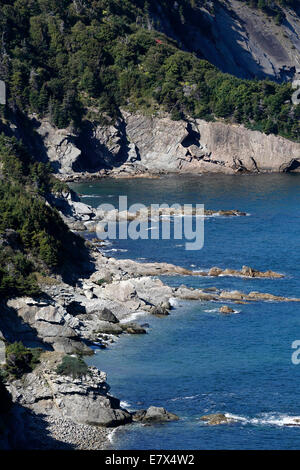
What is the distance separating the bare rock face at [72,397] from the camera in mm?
56094

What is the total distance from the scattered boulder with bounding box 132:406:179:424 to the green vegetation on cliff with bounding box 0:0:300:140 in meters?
114

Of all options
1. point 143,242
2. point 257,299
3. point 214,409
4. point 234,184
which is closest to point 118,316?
point 257,299

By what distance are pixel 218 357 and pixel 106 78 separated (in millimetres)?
117869

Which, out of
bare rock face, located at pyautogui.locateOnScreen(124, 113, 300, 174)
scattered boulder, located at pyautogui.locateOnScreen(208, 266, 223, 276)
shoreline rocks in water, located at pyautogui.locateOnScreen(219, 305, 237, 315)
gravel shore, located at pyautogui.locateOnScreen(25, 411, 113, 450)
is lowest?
gravel shore, located at pyautogui.locateOnScreen(25, 411, 113, 450)

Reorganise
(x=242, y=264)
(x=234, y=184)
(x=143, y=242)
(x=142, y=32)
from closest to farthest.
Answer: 1. (x=242, y=264)
2. (x=143, y=242)
3. (x=234, y=184)
4. (x=142, y=32)

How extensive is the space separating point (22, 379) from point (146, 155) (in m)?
116

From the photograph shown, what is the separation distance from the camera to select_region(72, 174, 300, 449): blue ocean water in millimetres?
55344

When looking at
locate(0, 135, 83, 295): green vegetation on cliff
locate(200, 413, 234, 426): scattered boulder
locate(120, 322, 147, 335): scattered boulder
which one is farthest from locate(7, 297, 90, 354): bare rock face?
locate(200, 413, 234, 426): scattered boulder

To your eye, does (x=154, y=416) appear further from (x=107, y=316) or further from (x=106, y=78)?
(x=106, y=78)

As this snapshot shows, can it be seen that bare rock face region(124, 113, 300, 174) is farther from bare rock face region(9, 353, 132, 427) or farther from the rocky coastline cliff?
bare rock face region(9, 353, 132, 427)

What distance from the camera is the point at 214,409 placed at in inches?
2318

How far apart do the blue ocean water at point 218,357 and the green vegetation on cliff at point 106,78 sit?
61452 millimetres

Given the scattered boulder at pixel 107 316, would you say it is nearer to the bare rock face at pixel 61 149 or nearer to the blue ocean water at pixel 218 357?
the blue ocean water at pixel 218 357

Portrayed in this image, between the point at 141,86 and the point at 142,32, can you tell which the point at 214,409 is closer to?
the point at 141,86
